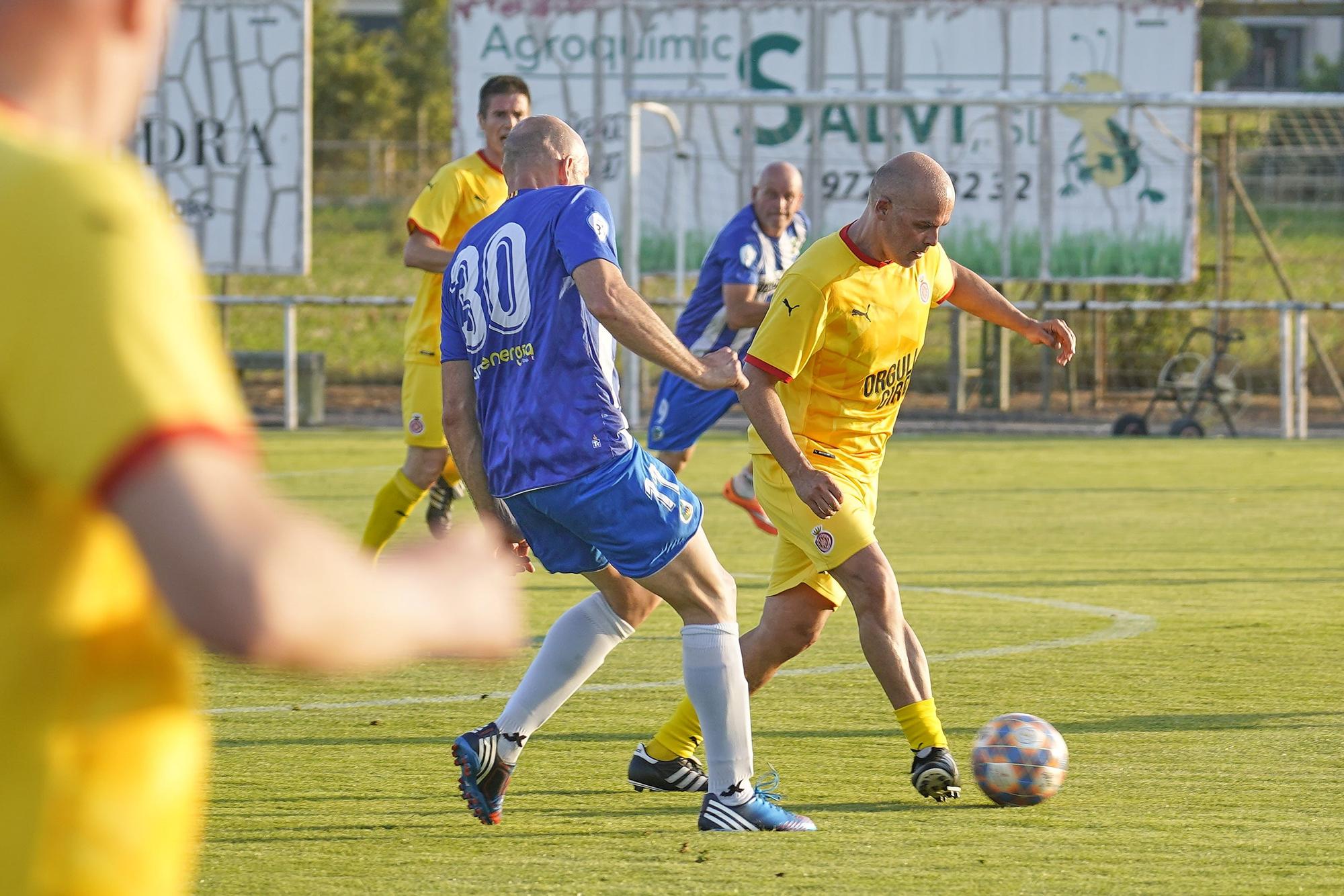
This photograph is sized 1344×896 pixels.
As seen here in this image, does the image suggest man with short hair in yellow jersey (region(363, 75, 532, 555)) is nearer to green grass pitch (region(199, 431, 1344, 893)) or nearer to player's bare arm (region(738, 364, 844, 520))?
green grass pitch (region(199, 431, 1344, 893))

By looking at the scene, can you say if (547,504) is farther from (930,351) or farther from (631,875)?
(930,351)

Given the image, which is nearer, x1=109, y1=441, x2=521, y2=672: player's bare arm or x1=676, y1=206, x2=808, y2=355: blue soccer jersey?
x1=109, y1=441, x2=521, y2=672: player's bare arm

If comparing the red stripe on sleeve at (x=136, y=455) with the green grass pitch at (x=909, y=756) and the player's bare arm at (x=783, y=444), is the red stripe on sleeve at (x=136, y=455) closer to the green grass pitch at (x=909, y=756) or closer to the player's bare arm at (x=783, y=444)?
the green grass pitch at (x=909, y=756)

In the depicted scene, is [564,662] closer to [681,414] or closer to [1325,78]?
[681,414]

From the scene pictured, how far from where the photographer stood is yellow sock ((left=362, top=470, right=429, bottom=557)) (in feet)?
28.6

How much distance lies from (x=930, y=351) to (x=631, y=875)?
17959mm

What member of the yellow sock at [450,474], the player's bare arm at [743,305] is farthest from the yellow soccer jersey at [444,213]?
the player's bare arm at [743,305]

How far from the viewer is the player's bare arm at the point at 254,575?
4.47ft

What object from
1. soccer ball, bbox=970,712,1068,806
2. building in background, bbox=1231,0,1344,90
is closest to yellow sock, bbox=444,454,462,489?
soccer ball, bbox=970,712,1068,806

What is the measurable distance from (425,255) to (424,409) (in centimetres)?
76

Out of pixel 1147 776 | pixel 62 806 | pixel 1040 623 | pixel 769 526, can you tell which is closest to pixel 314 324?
pixel 769 526

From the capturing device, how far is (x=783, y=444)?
16.8 ft

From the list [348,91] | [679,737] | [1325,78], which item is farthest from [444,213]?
[1325,78]

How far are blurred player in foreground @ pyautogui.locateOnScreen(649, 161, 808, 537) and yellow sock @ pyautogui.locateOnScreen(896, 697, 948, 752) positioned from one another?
14.6ft
